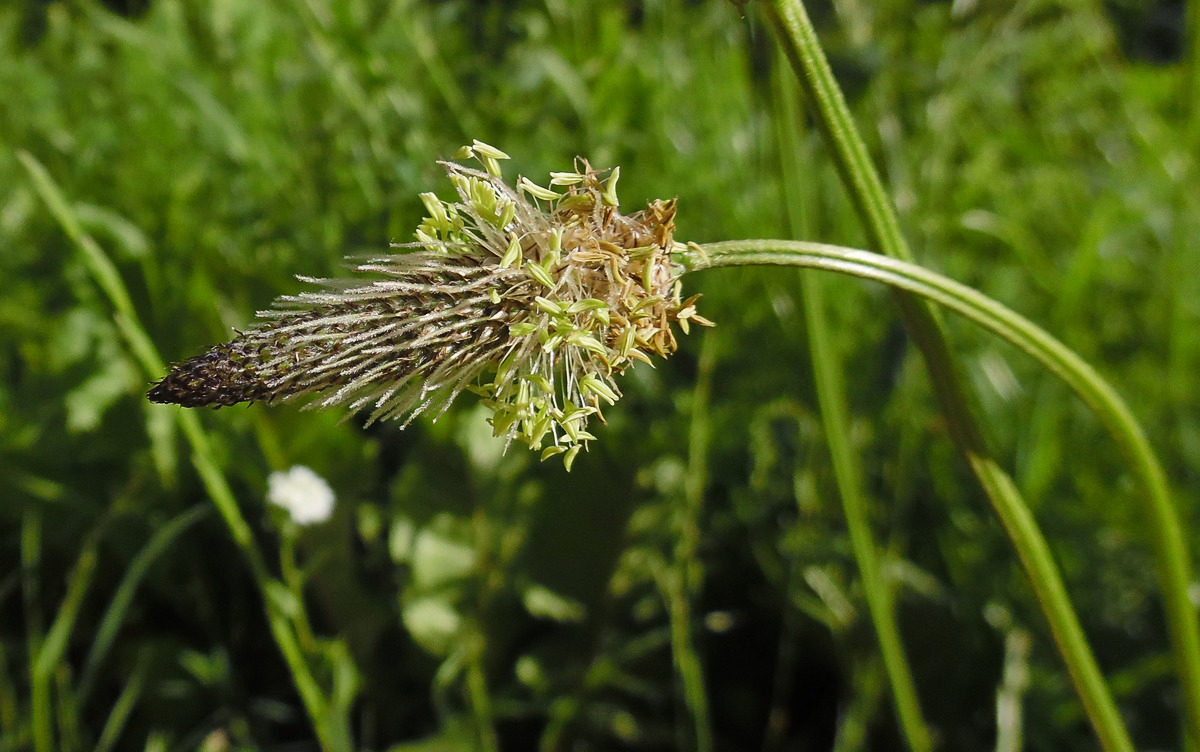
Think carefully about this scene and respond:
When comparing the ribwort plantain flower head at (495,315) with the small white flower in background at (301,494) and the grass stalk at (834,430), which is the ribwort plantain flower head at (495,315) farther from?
the small white flower in background at (301,494)

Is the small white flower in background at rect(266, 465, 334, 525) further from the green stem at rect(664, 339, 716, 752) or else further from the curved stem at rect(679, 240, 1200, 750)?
the curved stem at rect(679, 240, 1200, 750)

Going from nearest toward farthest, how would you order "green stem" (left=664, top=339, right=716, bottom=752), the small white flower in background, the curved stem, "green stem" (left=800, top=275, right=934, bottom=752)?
the curved stem, "green stem" (left=800, top=275, right=934, bottom=752), "green stem" (left=664, top=339, right=716, bottom=752), the small white flower in background

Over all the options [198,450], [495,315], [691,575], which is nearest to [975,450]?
[495,315]

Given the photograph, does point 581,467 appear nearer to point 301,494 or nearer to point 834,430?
point 301,494

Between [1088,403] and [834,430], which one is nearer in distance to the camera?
[1088,403]

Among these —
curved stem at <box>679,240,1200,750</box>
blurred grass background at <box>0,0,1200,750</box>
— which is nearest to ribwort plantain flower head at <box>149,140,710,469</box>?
curved stem at <box>679,240,1200,750</box>
